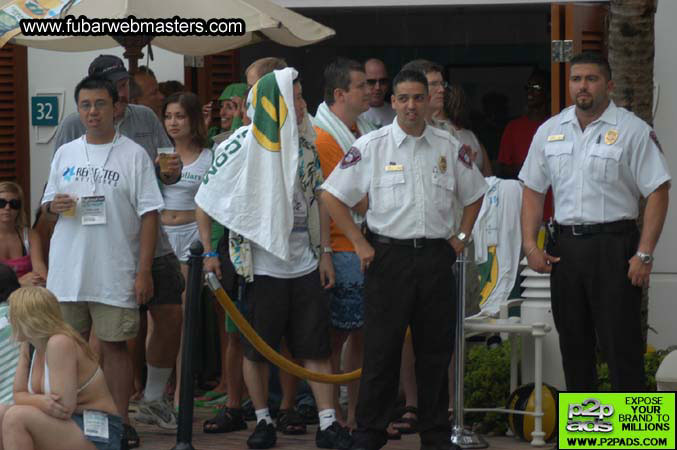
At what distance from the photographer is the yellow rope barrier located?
8.08 m

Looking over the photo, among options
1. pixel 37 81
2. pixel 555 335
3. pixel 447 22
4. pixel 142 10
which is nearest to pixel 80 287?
pixel 142 10

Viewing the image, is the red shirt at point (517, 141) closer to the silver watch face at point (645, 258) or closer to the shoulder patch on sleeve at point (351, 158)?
the shoulder patch on sleeve at point (351, 158)

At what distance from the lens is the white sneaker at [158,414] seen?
29.8 feet

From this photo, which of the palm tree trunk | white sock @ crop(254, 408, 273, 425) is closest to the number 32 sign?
white sock @ crop(254, 408, 273, 425)

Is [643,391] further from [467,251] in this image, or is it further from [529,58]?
[529,58]

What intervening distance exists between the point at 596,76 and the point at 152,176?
259 cm

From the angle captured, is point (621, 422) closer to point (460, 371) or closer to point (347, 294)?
point (460, 371)

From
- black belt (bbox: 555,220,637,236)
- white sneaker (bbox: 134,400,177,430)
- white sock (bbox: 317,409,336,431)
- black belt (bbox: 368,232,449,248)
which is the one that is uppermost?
black belt (bbox: 555,220,637,236)

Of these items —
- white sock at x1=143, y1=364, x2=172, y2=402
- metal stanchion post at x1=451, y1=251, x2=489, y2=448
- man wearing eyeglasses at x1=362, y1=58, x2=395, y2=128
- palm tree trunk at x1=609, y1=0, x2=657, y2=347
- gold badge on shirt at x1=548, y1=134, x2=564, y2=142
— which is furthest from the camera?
man wearing eyeglasses at x1=362, y1=58, x2=395, y2=128

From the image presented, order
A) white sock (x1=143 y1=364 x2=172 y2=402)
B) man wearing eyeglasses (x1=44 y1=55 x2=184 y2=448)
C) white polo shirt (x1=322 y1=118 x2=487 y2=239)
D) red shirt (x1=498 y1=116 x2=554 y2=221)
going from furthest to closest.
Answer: red shirt (x1=498 y1=116 x2=554 y2=221), white sock (x1=143 y1=364 x2=172 y2=402), man wearing eyeglasses (x1=44 y1=55 x2=184 y2=448), white polo shirt (x1=322 y1=118 x2=487 y2=239)

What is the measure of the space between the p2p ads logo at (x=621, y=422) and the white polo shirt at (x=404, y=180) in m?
1.23

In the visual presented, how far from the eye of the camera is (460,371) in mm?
8258

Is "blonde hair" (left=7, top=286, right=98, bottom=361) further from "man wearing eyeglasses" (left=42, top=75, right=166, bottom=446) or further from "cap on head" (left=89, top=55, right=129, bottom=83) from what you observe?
"cap on head" (left=89, top=55, right=129, bottom=83)

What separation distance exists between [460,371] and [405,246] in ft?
2.99
